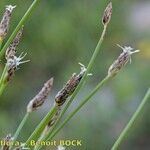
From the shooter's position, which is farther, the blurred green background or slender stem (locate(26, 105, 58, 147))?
the blurred green background

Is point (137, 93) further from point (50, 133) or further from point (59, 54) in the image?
point (50, 133)

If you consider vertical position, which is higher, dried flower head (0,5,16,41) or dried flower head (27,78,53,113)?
dried flower head (0,5,16,41)

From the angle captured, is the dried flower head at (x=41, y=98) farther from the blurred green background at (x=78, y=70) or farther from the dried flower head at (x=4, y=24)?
the blurred green background at (x=78, y=70)

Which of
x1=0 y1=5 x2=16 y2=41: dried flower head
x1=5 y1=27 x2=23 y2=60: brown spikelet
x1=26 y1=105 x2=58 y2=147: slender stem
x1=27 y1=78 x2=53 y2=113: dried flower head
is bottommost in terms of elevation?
x1=26 y1=105 x2=58 y2=147: slender stem

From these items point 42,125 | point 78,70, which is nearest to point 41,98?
point 42,125

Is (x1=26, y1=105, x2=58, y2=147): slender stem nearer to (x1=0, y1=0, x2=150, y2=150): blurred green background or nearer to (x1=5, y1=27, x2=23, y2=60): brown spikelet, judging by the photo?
(x1=5, y1=27, x2=23, y2=60): brown spikelet

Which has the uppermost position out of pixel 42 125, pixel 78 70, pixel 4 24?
pixel 78 70

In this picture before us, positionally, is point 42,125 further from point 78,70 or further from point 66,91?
point 78,70

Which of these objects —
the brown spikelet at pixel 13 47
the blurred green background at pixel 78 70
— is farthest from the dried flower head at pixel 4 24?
the blurred green background at pixel 78 70

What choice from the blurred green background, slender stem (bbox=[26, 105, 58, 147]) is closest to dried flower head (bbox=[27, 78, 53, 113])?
slender stem (bbox=[26, 105, 58, 147])
